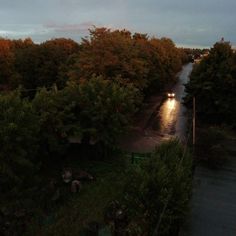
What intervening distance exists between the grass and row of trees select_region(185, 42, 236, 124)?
465 inches

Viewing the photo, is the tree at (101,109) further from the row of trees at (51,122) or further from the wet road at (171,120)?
the wet road at (171,120)

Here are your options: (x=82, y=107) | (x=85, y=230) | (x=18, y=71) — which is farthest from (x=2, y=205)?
(x=18, y=71)

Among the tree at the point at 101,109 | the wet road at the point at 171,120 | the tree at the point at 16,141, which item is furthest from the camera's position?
the wet road at the point at 171,120

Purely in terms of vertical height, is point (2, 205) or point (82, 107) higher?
point (82, 107)

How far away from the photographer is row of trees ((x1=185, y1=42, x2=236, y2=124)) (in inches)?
1398

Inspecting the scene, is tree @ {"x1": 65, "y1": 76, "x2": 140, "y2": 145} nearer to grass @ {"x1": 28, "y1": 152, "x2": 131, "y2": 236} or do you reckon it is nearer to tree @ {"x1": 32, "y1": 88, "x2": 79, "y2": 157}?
tree @ {"x1": 32, "y1": 88, "x2": 79, "y2": 157}

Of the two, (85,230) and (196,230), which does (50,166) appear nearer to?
(85,230)

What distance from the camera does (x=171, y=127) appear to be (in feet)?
124

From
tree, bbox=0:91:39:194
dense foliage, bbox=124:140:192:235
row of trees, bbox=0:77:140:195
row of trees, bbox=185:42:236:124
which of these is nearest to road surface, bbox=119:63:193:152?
row of trees, bbox=185:42:236:124

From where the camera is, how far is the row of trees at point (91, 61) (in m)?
37.1

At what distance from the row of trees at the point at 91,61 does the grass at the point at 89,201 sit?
10.2 metres

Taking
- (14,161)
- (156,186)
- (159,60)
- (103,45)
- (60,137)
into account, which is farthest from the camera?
(159,60)

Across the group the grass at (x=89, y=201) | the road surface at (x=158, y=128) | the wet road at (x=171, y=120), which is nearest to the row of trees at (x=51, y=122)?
the grass at (x=89, y=201)

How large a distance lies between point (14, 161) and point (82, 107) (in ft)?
23.8
